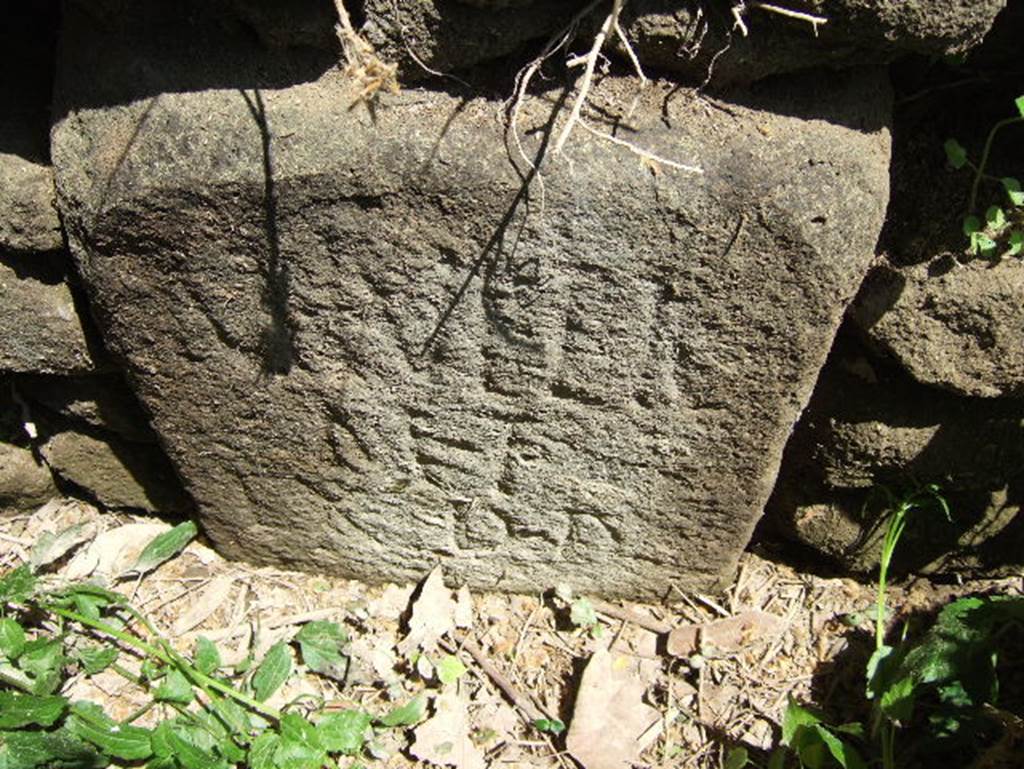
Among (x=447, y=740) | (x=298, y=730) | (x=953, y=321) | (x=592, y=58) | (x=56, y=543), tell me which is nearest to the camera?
(x=592, y=58)

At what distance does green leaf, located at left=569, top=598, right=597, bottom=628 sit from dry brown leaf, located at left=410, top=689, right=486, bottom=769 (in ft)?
0.84

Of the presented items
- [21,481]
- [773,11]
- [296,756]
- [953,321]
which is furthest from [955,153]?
[21,481]

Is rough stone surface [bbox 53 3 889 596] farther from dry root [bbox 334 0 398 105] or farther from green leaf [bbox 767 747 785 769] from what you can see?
green leaf [bbox 767 747 785 769]

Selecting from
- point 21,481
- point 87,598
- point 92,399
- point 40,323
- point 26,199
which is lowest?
point 87,598

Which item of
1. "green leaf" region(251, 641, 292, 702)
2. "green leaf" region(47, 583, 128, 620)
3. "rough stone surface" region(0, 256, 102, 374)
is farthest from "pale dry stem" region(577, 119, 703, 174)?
"green leaf" region(47, 583, 128, 620)

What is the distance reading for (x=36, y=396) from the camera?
1.61 meters

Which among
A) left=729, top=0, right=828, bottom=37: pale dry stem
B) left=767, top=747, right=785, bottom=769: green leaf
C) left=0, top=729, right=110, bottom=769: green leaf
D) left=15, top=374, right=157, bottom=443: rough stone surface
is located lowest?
left=0, top=729, right=110, bottom=769: green leaf

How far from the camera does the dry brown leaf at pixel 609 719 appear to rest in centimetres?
158

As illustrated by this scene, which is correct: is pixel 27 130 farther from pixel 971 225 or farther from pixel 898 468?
pixel 898 468

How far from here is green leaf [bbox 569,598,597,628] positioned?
1.74 meters

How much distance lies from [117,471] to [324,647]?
0.49 metres

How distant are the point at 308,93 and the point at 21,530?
1.10m

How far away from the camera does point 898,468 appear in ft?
5.24

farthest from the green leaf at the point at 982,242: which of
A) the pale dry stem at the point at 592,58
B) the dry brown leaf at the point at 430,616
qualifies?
the dry brown leaf at the point at 430,616
